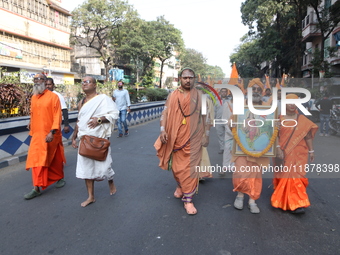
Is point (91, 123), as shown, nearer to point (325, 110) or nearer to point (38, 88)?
point (38, 88)

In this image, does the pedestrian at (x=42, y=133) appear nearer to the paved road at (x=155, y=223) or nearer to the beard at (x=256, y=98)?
the paved road at (x=155, y=223)

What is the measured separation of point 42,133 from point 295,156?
3.28m

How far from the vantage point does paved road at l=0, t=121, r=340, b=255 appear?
2693mm

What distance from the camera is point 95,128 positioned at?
3.60 m

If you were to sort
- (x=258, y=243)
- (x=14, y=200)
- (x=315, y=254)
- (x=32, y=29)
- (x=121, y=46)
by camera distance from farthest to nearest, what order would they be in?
1. (x=121, y=46)
2. (x=32, y=29)
3. (x=14, y=200)
4. (x=258, y=243)
5. (x=315, y=254)

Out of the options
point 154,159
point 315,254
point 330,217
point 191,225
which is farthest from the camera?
point 154,159

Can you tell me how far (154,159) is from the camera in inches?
247

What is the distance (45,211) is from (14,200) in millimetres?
703

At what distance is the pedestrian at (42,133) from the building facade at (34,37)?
57.4 feet

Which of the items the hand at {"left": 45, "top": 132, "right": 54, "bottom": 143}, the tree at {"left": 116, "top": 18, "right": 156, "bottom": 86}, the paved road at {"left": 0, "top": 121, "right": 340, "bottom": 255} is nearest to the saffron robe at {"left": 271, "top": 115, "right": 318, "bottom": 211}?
the paved road at {"left": 0, "top": 121, "right": 340, "bottom": 255}

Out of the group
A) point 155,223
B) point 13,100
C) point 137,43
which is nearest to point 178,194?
point 155,223

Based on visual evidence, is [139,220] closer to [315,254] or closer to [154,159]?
[315,254]

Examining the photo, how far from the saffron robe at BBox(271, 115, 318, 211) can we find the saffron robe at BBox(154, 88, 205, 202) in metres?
1.01

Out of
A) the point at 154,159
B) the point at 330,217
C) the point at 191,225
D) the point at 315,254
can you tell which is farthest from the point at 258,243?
the point at 154,159
